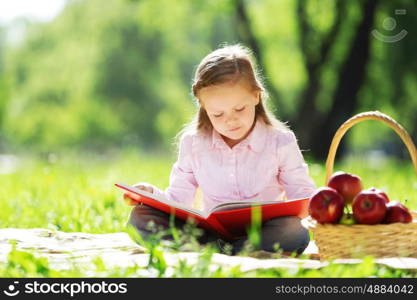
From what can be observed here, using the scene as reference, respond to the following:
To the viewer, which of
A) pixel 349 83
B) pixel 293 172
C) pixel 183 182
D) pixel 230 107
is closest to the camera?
pixel 230 107

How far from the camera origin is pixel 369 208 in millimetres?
3037

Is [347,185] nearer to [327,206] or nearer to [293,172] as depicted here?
[327,206]

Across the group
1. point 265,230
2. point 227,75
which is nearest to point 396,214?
point 265,230

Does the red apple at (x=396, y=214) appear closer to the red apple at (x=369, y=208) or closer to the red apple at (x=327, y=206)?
the red apple at (x=369, y=208)

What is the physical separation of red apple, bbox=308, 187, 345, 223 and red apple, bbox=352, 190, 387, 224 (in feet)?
0.21

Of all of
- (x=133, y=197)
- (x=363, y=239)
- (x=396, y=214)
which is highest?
(x=133, y=197)

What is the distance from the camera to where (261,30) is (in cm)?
1906

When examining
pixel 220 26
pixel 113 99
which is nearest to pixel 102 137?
pixel 113 99

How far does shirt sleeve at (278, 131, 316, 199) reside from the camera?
3.65 m

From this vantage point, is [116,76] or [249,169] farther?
[116,76]

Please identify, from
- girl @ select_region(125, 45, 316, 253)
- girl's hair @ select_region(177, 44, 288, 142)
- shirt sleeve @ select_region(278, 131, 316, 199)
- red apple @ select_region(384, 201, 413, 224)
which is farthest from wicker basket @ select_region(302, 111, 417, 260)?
girl's hair @ select_region(177, 44, 288, 142)

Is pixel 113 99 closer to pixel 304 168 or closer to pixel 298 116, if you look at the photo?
pixel 298 116

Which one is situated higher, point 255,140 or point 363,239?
point 255,140

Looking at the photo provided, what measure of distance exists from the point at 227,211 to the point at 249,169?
2.31 ft
